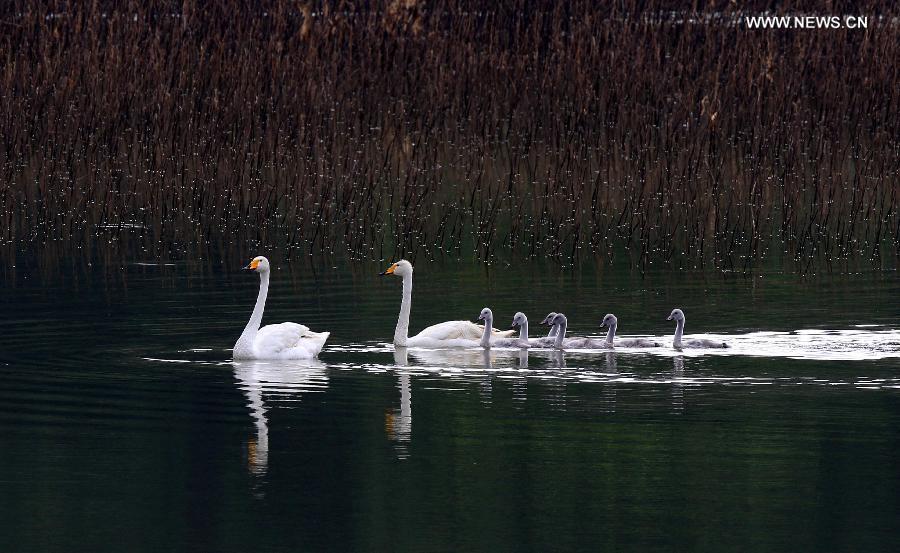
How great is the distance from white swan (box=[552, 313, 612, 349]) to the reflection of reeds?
4.84 meters

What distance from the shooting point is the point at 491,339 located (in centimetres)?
1648

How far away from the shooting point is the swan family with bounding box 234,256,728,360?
15.5 m

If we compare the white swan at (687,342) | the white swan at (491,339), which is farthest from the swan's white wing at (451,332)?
the white swan at (687,342)

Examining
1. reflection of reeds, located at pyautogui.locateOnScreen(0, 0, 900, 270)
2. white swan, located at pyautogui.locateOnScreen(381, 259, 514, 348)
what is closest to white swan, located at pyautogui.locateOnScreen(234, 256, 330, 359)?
white swan, located at pyautogui.locateOnScreen(381, 259, 514, 348)

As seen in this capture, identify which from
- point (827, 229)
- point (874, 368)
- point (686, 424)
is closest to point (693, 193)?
point (827, 229)

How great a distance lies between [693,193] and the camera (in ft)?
73.3

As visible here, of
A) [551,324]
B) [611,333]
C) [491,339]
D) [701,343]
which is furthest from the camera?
[491,339]

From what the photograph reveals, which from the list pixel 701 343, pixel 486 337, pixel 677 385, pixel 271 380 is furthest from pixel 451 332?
pixel 677 385

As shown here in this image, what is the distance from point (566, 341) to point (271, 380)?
2.68 meters

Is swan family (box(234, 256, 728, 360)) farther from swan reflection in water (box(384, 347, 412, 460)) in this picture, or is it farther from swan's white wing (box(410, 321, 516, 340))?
swan reflection in water (box(384, 347, 412, 460))

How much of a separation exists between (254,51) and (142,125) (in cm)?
281

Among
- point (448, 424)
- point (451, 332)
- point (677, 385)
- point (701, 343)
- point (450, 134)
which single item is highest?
point (450, 134)

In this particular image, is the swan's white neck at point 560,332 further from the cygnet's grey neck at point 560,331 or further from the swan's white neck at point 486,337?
the swan's white neck at point 486,337

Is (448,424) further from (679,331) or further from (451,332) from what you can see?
(451,332)
